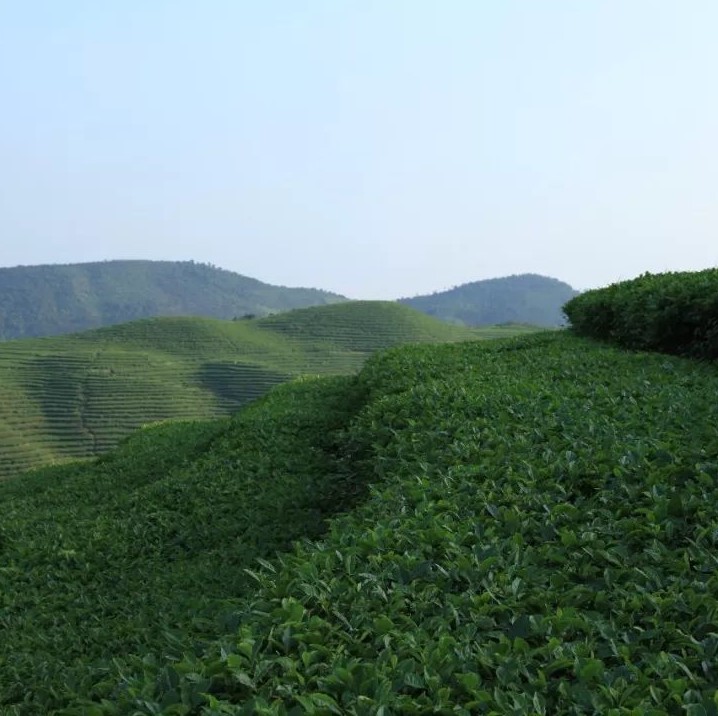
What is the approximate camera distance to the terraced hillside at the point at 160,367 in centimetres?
5059

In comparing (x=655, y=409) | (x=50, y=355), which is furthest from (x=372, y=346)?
(x=655, y=409)

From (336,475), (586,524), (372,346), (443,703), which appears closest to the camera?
(443,703)

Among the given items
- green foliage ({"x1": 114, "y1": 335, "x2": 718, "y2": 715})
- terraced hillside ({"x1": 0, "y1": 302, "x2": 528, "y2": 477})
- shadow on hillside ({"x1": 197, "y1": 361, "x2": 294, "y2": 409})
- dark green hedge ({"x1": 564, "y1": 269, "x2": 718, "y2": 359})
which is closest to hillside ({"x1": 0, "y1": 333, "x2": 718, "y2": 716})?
green foliage ({"x1": 114, "y1": 335, "x2": 718, "y2": 715})

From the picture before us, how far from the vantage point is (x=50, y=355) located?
65250 millimetres

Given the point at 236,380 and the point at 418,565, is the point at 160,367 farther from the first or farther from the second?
the point at 418,565

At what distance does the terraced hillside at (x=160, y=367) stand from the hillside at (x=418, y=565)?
124 feet

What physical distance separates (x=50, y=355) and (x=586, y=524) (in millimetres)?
66744

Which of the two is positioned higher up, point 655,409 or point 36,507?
point 655,409

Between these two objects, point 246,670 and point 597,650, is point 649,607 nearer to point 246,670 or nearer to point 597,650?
point 597,650

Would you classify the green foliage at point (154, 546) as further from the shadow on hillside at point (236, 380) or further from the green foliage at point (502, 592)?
the shadow on hillside at point (236, 380)

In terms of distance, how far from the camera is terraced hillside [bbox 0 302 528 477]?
166 ft

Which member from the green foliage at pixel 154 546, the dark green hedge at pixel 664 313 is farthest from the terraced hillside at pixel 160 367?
the dark green hedge at pixel 664 313

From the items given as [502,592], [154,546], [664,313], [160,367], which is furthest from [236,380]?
[502,592]

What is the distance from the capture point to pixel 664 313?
9383 mm
